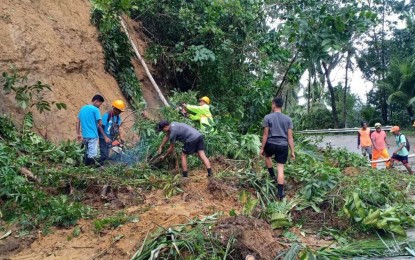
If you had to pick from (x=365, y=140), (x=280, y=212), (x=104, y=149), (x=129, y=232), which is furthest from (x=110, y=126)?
(x=365, y=140)

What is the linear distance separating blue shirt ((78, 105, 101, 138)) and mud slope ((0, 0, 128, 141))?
4.51 ft

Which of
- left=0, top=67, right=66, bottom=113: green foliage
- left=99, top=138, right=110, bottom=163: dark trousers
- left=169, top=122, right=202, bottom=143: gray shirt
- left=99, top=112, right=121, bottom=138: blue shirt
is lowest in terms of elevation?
left=99, top=138, right=110, bottom=163: dark trousers

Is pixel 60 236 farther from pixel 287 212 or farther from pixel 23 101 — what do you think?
pixel 23 101

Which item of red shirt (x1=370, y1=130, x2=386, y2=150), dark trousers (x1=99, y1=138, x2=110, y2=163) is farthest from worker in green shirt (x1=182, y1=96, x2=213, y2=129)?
red shirt (x1=370, y1=130, x2=386, y2=150)

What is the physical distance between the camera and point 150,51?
524 inches

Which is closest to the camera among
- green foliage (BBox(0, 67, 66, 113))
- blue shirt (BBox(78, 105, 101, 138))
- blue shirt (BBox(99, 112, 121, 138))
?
blue shirt (BBox(78, 105, 101, 138))

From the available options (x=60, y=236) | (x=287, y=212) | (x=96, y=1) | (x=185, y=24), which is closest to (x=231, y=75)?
(x=185, y=24)

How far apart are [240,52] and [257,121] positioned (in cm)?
207

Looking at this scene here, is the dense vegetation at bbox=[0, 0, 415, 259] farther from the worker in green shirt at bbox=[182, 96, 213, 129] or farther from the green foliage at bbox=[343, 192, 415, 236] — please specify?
the worker in green shirt at bbox=[182, 96, 213, 129]

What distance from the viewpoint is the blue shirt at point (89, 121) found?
27.9 feet

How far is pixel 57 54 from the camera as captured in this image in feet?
35.9

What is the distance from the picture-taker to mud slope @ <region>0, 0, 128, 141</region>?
32.7 ft

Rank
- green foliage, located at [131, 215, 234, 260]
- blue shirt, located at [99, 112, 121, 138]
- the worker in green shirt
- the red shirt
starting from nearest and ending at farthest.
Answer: green foliage, located at [131, 215, 234, 260]
blue shirt, located at [99, 112, 121, 138]
the worker in green shirt
the red shirt

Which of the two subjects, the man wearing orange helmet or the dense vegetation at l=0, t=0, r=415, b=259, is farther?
the man wearing orange helmet
